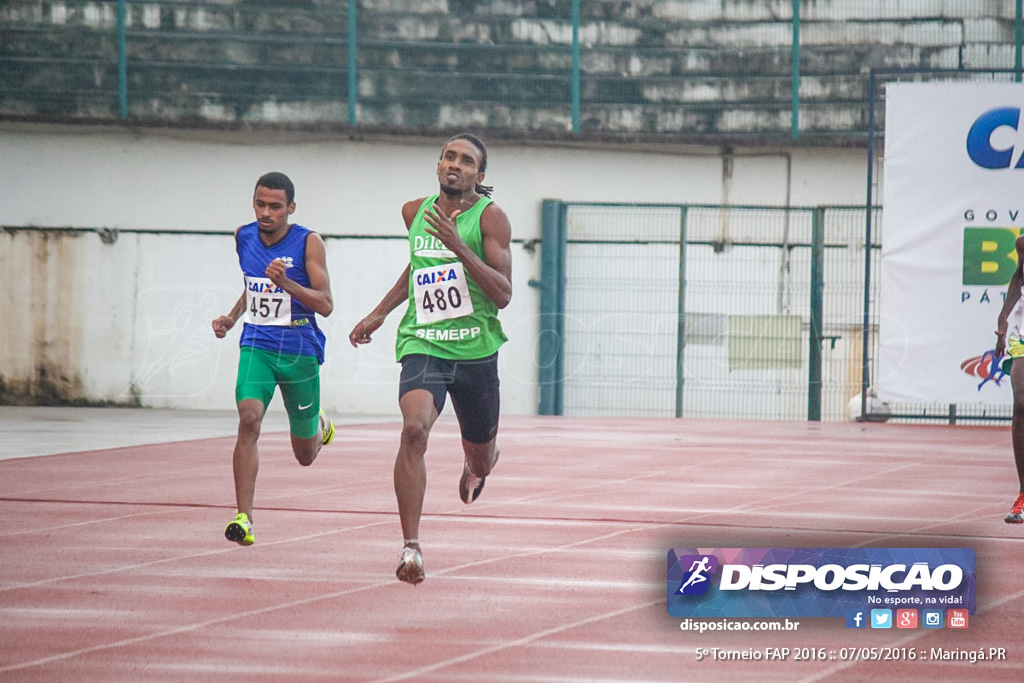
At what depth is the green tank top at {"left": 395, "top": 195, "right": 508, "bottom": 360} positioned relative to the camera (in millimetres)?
7051

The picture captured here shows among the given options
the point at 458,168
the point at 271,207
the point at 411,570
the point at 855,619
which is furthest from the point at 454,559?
the point at 855,619

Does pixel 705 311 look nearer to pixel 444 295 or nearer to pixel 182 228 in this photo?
pixel 182 228

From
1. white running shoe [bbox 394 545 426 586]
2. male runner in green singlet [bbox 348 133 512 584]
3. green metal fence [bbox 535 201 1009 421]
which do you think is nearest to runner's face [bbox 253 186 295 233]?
male runner in green singlet [bbox 348 133 512 584]

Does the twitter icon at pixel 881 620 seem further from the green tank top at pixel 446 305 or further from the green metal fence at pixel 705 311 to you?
the green metal fence at pixel 705 311

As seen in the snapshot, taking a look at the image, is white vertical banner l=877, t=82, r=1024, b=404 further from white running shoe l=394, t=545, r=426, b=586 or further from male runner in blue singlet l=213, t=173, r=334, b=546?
white running shoe l=394, t=545, r=426, b=586

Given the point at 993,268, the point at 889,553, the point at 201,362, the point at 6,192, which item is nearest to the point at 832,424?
the point at 993,268

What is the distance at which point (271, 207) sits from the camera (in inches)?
325

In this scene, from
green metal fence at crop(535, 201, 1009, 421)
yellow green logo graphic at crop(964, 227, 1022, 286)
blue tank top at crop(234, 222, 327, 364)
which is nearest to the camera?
blue tank top at crop(234, 222, 327, 364)

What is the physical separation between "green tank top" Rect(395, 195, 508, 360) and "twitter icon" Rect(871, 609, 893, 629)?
2.38 metres

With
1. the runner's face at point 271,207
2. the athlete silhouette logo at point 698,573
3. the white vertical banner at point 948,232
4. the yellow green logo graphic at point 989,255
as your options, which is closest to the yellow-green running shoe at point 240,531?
the runner's face at point 271,207

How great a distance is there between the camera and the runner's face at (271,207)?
8.24 m

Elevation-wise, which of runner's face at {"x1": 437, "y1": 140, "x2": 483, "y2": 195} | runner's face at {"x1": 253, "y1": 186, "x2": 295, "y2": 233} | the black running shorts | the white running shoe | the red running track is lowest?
the red running track

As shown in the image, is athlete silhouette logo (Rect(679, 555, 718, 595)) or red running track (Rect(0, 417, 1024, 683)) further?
athlete silhouette logo (Rect(679, 555, 718, 595))

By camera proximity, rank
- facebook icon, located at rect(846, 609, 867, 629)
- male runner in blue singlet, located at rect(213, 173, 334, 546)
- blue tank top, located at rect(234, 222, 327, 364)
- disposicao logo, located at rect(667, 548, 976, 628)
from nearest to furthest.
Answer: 1. disposicao logo, located at rect(667, 548, 976, 628)
2. facebook icon, located at rect(846, 609, 867, 629)
3. male runner in blue singlet, located at rect(213, 173, 334, 546)
4. blue tank top, located at rect(234, 222, 327, 364)
